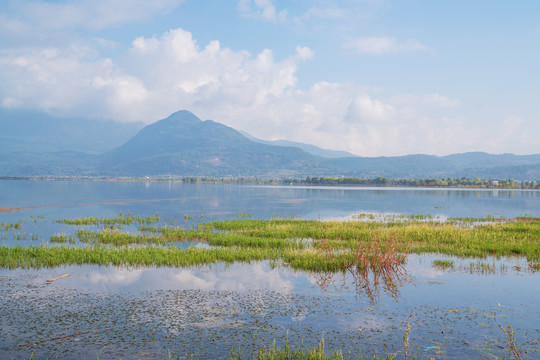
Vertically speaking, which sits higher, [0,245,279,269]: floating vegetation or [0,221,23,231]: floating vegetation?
[0,245,279,269]: floating vegetation

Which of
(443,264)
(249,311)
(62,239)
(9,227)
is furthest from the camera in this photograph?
(9,227)

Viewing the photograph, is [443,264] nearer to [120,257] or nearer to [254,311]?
[254,311]

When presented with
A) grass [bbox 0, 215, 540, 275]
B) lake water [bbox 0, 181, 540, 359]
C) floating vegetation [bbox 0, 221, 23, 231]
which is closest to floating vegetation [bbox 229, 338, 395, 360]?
lake water [bbox 0, 181, 540, 359]

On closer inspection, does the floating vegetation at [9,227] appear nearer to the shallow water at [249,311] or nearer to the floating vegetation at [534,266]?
the shallow water at [249,311]

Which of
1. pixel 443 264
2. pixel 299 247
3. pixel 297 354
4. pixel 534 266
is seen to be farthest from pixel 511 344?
pixel 299 247

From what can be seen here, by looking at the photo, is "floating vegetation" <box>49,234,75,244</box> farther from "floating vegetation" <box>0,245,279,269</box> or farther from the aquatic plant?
the aquatic plant

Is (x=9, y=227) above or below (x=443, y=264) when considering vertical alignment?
below

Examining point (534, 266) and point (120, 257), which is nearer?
point (534, 266)

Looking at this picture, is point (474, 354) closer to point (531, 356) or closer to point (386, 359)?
point (531, 356)

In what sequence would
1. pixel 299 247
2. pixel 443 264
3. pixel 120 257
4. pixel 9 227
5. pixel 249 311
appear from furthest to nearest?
pixel 9 227
pixel 299 247
pixel 443 264
pixel 120 257
pixel 249 311

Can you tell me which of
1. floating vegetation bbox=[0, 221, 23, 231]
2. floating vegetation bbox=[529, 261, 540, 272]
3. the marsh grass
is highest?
floating vegetation bbox=[529, 261, 540, 272]

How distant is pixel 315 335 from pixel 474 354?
4940 millimetres

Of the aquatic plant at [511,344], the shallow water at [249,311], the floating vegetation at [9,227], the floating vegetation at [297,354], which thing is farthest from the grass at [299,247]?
the floating vegetation at [297,354]

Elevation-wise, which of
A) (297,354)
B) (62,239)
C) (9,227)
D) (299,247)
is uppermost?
(297,354)
